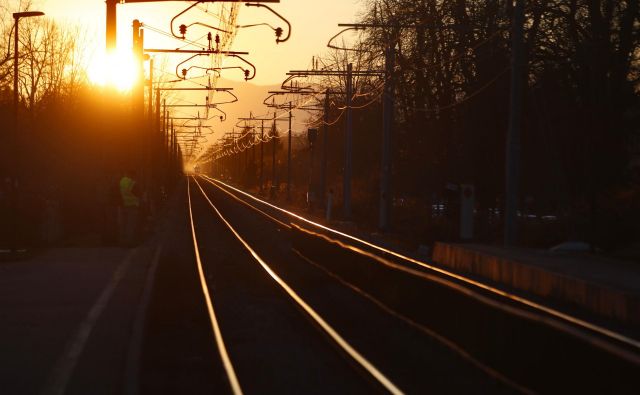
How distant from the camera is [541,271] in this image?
15.2 m

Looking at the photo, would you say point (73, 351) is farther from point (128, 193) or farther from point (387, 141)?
point (387, 141)

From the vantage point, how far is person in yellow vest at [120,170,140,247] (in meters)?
30.7

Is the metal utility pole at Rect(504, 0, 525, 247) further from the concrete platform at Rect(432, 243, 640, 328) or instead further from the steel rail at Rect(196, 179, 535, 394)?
the steel rail at Rect(196, 179, 535, 394)

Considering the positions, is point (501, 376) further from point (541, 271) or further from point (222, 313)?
point (222, 313)

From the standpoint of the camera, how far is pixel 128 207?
31.2 m

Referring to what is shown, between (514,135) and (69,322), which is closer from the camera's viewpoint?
(69,322)

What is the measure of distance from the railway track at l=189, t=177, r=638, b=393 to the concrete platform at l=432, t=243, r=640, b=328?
1.48 m

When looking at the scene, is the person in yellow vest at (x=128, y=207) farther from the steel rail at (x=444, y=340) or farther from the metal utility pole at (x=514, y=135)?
the metal utility pole at (x=514, y=135)

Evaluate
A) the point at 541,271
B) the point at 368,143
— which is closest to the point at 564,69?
the point at 541,271

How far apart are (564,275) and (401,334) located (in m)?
2.18

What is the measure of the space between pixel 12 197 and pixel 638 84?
2204cm

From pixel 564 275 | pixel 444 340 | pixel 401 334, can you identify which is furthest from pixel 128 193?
pixel 444 340

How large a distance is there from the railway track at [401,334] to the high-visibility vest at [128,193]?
9257mm

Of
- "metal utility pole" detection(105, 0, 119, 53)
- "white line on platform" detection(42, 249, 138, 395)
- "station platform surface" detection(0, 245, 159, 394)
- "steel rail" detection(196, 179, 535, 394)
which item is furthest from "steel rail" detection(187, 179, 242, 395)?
"metal utility pole" detection(105, 0, 119, 53)
